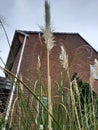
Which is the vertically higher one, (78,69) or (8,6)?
(78,69)

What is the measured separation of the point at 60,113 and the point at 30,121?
160 mm

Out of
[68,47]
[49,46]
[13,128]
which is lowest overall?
[13,128]

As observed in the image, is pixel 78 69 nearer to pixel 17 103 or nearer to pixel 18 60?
pixel 18 60

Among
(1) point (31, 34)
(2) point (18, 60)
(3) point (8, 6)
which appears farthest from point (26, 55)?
(3) point (8, 6)

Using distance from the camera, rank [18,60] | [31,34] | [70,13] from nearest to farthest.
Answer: [70,13]
[18,60]
[31,34]

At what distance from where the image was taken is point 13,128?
5.00ft

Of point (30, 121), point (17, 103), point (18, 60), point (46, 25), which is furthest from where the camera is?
point (18, 60)

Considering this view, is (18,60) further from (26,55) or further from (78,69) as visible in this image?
(78,69)

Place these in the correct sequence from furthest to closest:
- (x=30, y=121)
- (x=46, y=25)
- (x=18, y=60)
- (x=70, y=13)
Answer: (x=18, y=60)
(x=70, y=13)
(x=30, y=121)
(x=46, y=25)

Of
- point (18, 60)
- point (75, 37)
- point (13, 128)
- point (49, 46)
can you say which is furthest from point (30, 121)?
point (75, 37)

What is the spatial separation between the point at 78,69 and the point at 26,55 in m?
3.23

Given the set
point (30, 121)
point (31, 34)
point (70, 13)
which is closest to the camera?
point (30, 121)

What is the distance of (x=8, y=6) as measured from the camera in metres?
1.99

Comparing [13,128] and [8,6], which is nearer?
[13,128]
